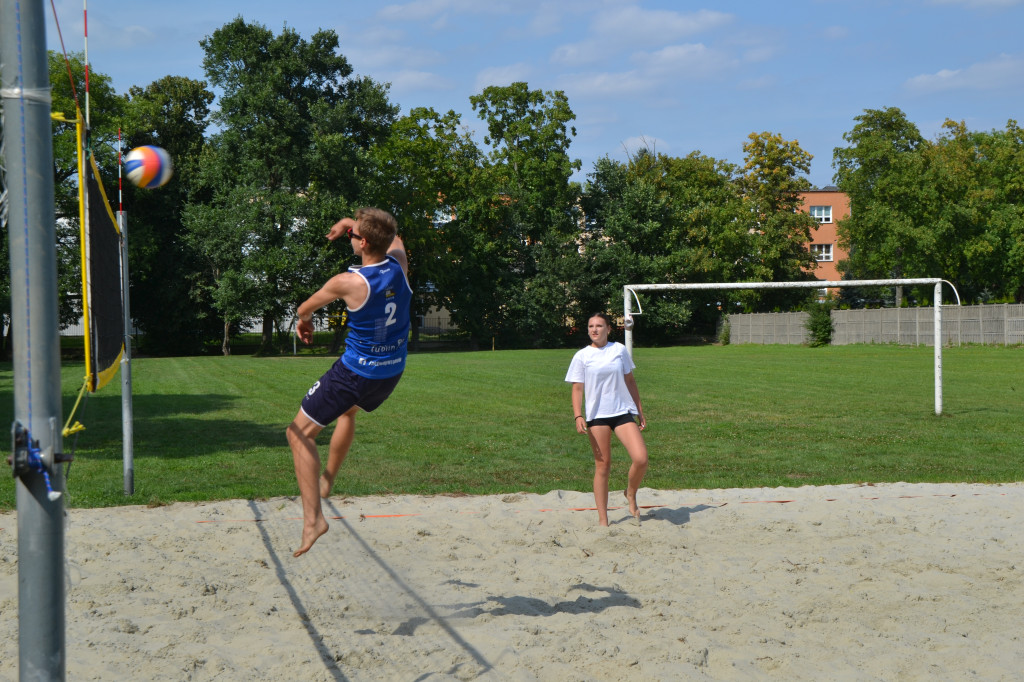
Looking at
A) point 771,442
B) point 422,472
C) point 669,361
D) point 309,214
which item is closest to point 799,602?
point 422,472

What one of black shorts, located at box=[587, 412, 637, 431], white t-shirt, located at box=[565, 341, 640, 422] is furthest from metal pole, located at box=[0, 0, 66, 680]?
black shorts, located at box=[587, 412, 637, 431]

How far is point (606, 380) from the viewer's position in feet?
23.6

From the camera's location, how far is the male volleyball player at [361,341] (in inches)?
189

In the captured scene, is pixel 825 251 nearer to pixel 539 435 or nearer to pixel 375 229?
pixel 539 435

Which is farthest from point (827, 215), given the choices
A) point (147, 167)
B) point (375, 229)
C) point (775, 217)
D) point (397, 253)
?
point (375, 229)

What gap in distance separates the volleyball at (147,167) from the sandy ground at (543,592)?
96.0 inches

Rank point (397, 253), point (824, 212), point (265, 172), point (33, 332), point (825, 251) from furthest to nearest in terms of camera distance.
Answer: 1. point (825, 251)
2. point (824, 212)
3. point (265, 172)
4. point (397, 253)
5. point (33, 332)

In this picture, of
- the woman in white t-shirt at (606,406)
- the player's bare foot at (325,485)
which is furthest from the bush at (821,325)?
the player's bare foot at (325,485)

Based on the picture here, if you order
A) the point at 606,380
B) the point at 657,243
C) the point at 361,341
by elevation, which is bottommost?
the point at 606,380

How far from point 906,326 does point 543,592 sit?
38.7 meters

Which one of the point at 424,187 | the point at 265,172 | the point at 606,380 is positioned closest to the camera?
the point at 606,380

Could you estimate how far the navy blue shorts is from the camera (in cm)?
509

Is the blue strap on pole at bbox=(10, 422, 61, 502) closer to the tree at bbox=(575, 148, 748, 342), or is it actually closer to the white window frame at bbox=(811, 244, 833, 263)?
the tree at bbox=(575, 148, 748, 342)

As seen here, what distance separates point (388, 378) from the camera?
514 cm
